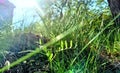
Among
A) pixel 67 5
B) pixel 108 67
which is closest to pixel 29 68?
pixel 108 67

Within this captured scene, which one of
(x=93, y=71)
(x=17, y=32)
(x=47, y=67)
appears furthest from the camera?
(x=17, y=32)

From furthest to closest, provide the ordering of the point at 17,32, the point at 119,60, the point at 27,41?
the point at 17,32 → the point at 27,41 → the point at 119,60

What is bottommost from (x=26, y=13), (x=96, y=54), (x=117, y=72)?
(x=117, y=72)

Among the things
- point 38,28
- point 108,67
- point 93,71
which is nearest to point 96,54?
point 93,71

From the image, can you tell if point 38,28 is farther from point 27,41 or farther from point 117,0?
point 117,0

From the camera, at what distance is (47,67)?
1.42 meters

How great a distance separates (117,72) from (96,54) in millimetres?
180

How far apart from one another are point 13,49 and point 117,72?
0.75m

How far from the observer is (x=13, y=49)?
175 centimetres

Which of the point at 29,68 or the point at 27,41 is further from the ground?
the point at 27,41

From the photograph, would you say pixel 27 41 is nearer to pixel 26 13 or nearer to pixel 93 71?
pixel 26 13

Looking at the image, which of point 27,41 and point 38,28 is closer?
point 27,41

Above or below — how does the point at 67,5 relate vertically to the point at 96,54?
above

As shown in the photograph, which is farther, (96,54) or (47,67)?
(47,67)
